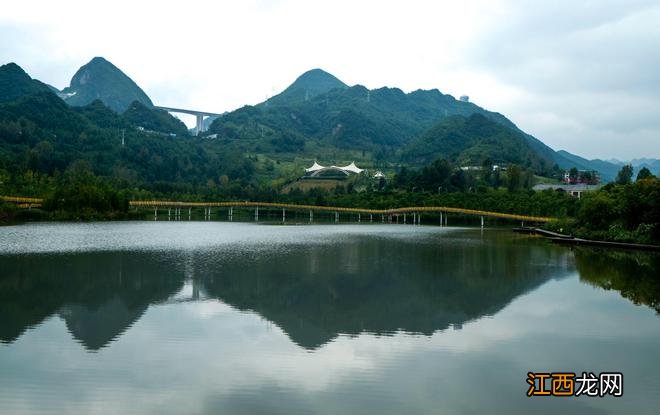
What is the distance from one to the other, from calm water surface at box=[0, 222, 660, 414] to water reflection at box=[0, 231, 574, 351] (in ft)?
0.32

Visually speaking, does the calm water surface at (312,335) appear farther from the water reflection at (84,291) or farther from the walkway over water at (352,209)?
the walkway over water at (352,209)

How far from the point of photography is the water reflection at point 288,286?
1739 cm

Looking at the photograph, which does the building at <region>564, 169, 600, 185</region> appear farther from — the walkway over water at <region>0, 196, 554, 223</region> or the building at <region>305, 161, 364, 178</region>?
the walkway over water at <region>0, 196, 554, 223</region>

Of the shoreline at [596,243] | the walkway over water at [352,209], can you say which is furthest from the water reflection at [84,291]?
the walkway over water at [352,209]

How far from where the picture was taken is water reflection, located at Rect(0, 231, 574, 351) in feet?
57.1

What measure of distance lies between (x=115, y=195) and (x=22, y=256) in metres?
54.0

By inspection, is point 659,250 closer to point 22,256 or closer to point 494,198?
point 22,256

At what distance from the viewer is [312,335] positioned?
16.0 m

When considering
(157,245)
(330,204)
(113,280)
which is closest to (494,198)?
(330,204)

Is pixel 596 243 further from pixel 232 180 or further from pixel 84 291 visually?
pixel 232 180

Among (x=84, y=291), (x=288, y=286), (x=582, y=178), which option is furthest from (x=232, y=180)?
(x=84, y=291)

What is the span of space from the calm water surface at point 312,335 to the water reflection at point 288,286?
0.10 metres

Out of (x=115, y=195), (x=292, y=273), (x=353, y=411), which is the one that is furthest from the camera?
(x=115, y=195)

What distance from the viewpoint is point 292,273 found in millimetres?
27547
